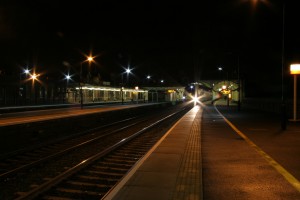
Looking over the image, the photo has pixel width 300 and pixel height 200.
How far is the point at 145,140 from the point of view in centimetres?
1891

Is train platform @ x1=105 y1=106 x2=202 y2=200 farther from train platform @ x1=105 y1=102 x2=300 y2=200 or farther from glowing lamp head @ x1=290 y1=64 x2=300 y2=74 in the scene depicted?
glowing lamp head @ x1=290 y1=64 x2=300 y2=74

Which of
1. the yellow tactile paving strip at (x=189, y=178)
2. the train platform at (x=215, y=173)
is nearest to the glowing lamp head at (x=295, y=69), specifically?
the train platform at (x=215, y=173)

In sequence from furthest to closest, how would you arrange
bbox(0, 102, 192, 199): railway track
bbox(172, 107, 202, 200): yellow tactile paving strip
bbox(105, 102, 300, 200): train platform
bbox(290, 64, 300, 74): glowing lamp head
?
bbox(290, 64, 300, 74): glowing lamp head
bbox(0, 102, 192, 199): railway track
bbox(105, 102, 300, 200): train platform
bbox(172, 107, 202, 200): yellow tactile paving strip

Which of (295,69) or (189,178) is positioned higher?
(295,69)

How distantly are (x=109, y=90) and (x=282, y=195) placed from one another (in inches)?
2877

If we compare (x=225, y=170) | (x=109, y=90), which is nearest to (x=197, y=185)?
(x=225, y=170)

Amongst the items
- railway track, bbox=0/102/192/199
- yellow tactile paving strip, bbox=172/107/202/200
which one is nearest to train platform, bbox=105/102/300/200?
yellow tactile paving strip, bbox=172/107/202/200

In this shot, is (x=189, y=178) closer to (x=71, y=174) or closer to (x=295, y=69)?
(x=71, y=174)

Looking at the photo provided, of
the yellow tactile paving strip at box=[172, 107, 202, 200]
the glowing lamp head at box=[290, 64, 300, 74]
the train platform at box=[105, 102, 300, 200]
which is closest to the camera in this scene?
the yellow tactile paving strip at box=[172, 107, 202, 200]

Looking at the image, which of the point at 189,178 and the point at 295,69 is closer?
the point at 189,178

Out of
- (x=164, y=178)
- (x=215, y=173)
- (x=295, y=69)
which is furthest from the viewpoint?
(x=295, y=69)

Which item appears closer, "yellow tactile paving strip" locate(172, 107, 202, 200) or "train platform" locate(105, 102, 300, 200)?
"yellow tactile paving strip" locate(172, 107, 202, 200)

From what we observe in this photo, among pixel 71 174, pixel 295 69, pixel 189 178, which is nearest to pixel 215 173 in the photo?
pixel 189 178

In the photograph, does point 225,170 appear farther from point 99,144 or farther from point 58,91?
point 58,91
